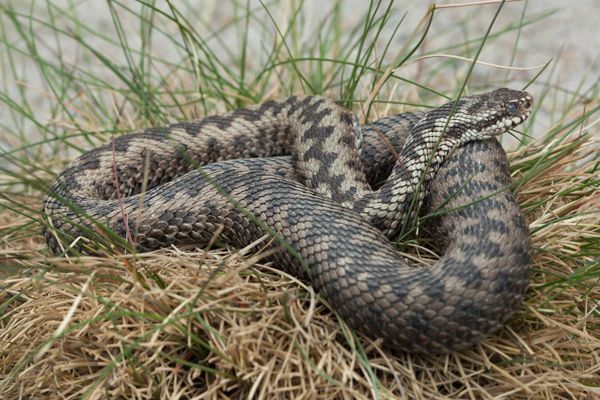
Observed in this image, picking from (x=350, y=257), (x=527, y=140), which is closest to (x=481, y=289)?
(x=350, y=257)

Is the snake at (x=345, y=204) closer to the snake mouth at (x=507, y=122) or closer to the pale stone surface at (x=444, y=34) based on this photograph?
the snake mouth at (x=507, y=122)

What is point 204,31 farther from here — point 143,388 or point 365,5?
point 143,388

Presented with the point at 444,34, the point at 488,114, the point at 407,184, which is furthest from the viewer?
the point at 444,34

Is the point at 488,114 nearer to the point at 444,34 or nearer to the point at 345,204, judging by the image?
the point at 345,204

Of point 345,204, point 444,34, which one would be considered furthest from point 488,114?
point 444,34

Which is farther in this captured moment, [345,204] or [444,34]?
[444,34]

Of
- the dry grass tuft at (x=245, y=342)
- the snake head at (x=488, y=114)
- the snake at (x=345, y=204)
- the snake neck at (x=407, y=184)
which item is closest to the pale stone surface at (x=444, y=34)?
the snake at (x=345, y=204)

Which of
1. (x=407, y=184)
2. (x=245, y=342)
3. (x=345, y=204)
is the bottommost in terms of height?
(x=245, y=342)

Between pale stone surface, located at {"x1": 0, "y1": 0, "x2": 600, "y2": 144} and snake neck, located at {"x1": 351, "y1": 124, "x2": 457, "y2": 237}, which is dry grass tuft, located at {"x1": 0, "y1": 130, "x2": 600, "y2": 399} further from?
pale stone surface, located at {"x1": 0, "y1": 0, "x2": 600, "y2": 144}

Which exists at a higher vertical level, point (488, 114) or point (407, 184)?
point (488, 114)
